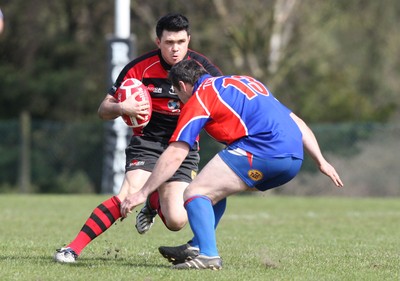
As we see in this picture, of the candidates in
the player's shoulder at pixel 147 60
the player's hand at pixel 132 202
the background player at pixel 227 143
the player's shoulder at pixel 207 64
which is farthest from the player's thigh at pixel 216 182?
the player's shoulder at pixel 147 60

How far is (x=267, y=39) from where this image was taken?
90.3ft

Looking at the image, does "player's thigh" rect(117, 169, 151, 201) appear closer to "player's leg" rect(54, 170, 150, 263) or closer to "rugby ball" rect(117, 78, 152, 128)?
"player's leg" rect(54, 170, 150, 263)

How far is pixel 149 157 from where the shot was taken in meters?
7.55

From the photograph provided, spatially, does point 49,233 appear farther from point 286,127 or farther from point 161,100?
point 286,127

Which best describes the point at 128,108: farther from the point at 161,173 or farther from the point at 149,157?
the point at 161,173

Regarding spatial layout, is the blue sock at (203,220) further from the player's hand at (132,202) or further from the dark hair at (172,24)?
the dark hair at (172,24)

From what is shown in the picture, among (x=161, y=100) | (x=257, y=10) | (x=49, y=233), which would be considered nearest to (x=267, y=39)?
(x=257, y=10)

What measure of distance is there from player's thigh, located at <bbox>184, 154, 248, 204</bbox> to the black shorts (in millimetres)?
1201

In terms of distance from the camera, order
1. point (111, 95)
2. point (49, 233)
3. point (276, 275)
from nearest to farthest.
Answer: point (276, 275), point (111, 95), point (49, 233)

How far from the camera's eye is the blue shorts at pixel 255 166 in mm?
6309

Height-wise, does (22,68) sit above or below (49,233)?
above

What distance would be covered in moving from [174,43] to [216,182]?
1440mm

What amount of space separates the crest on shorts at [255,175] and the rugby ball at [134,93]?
116 centimetres

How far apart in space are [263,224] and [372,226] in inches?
54.7
